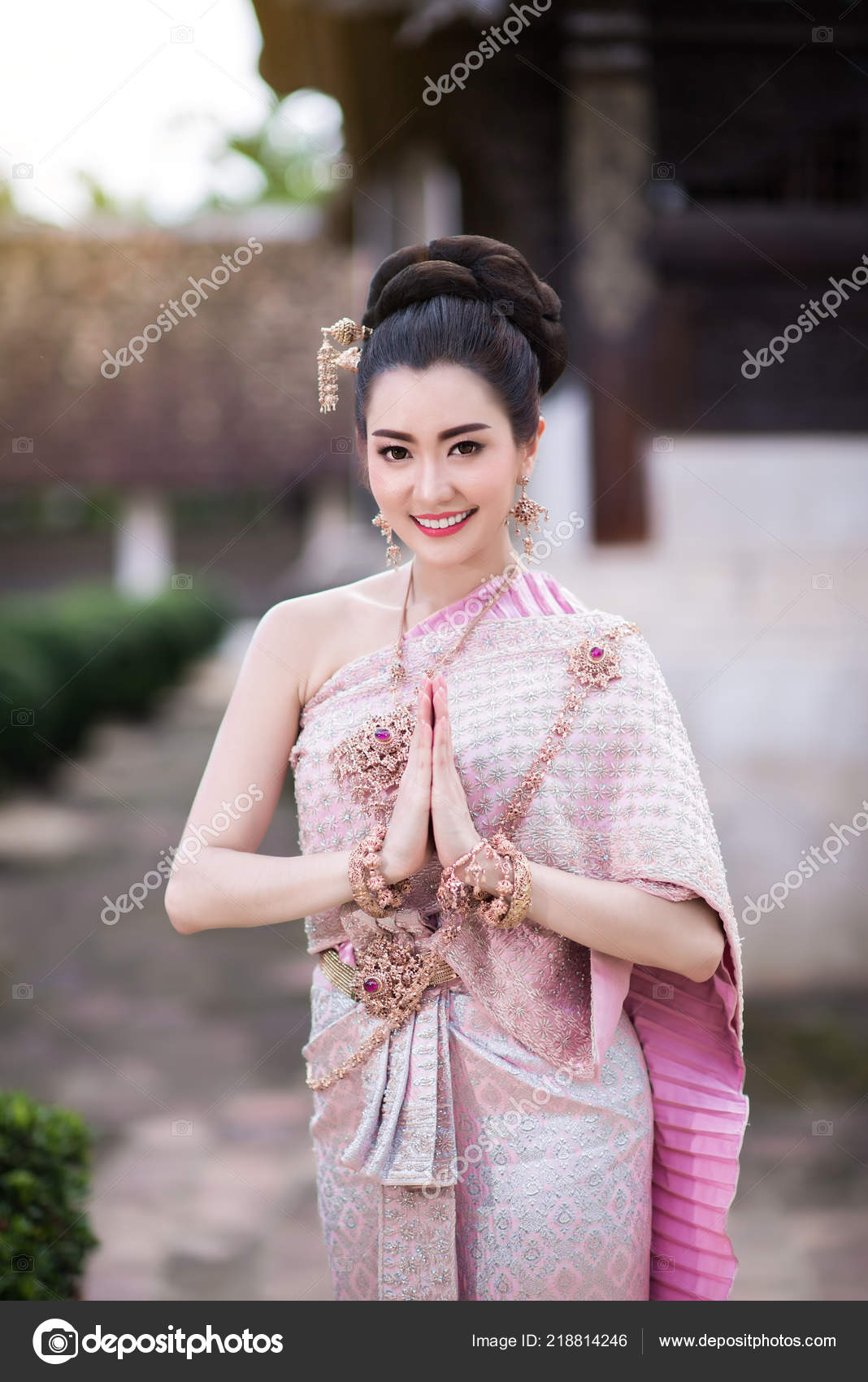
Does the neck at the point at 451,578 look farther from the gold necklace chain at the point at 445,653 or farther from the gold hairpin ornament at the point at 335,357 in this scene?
the gold hairpin ornament at the point at 335,357

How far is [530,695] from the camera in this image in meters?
1.88

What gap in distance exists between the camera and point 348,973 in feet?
6.43

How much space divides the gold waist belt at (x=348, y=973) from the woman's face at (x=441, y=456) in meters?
0.62

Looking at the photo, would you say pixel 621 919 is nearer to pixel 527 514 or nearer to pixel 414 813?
pixel 414 813

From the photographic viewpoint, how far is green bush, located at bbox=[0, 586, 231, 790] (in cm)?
918

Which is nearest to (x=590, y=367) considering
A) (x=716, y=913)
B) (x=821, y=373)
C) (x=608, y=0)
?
(x=821, y=373)

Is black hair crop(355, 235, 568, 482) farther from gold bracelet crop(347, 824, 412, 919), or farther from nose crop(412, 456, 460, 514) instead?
gold bracelet crop(347, 824, 412, 919)

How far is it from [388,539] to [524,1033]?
0.79m

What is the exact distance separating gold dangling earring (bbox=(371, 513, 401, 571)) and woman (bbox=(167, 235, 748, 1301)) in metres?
0.01
